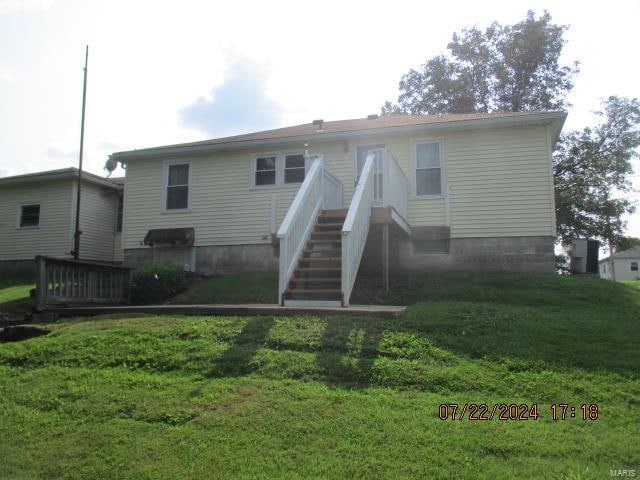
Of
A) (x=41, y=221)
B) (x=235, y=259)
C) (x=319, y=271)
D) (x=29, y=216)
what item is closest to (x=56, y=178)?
(x=41, y=221)

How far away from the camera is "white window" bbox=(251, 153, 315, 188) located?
13422 millimetres

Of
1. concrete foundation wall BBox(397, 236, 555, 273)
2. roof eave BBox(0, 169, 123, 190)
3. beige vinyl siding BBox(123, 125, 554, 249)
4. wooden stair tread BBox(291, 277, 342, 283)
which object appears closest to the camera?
wooden stair tread BBox(291, 277, 342, 283)

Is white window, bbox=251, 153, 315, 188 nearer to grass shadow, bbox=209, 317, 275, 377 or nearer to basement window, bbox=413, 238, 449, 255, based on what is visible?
basement window, bbox=413, 238, 449, 255

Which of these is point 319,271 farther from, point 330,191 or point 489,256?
point 489,256

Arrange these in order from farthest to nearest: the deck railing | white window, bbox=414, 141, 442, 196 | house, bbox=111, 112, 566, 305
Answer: white window, bbox=414, 141, 442, 196
house, bbox=111, 112, 566, 305
the deck railing

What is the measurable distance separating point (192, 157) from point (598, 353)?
11.7 m

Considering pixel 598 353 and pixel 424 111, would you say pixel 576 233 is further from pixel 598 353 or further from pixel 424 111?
pixel 598 353

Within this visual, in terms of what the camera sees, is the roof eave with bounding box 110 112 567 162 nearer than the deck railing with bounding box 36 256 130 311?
No

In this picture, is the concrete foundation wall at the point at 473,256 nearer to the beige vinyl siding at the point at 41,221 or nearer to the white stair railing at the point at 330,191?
the white stair railing at the point at 330,191

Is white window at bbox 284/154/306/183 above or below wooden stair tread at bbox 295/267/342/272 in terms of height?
above

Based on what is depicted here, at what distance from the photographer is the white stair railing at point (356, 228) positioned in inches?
291

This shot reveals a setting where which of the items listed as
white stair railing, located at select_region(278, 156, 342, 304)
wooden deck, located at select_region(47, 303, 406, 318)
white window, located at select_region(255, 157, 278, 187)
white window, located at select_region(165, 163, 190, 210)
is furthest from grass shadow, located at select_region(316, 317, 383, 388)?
white window, located at select_region(165, 163, 190, 210)

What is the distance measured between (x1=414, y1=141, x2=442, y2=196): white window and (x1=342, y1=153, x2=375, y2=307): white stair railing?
321 centimetres

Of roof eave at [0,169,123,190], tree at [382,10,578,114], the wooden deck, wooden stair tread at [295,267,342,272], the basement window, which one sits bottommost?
the wooden deck
